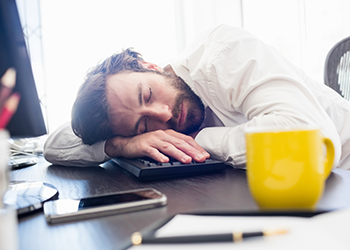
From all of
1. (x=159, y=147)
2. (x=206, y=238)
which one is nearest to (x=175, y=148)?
(x=159, y=147)

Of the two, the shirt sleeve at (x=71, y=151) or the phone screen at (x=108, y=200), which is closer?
the phone screen at (x=108, y=200)

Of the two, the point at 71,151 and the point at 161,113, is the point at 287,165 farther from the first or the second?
the point at 71,151

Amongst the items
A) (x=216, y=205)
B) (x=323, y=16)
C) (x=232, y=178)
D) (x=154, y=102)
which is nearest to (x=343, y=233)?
(x=216, y=205)

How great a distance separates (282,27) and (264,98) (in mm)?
1988

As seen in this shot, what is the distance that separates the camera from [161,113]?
99cm

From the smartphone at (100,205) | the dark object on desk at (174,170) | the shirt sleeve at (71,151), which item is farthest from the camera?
the shirt sleeve at (71,151)

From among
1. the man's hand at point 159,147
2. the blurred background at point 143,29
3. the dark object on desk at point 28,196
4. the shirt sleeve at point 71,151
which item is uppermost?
the blurred background at point 143,29

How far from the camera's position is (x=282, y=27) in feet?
8.22

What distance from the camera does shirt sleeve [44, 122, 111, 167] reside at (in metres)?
0.97

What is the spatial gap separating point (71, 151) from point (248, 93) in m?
0.59

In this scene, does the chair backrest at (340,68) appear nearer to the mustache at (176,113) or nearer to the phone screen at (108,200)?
the mustache at (176,113)

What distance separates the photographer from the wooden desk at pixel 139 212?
34 centimetres

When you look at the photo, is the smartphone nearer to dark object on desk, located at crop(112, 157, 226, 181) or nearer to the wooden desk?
the wooden desk

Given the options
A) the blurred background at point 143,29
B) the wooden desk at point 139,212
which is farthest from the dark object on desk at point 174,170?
the blurred background at point 143,29
